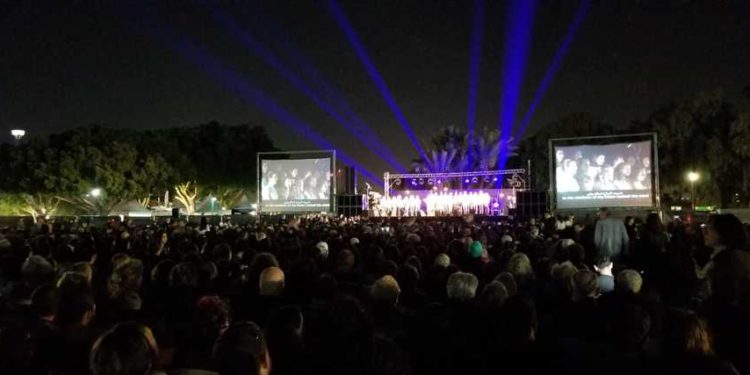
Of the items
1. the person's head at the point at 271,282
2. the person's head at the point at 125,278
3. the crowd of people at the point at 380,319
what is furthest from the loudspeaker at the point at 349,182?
the person's head at the point at 271,282

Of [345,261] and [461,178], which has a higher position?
[461,178]

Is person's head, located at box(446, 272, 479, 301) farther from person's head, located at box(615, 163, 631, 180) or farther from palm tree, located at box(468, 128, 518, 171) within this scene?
palm tree, located at box(468, 128, 518, 171)

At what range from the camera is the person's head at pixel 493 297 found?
4652 millimetres

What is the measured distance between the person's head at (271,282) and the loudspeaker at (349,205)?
22920 mm

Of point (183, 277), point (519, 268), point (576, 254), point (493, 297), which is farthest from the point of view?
point (576, 254)

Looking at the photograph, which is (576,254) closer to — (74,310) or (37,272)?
(74,310)

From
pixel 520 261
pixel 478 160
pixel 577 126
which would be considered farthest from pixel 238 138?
pixel 520 261

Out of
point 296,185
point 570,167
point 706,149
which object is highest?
point 706,149

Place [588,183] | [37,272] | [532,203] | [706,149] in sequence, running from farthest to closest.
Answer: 1. [706,149]
2. [532,203]
3. [588,183]
4. [37,272]

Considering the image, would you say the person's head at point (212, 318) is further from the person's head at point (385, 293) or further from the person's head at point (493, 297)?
the person's head at point (493, 297)

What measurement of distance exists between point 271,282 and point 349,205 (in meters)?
23.1

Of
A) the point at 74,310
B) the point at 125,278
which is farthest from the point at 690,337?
the point at 125,278

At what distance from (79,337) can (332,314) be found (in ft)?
6.27

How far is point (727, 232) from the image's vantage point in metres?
5.35
